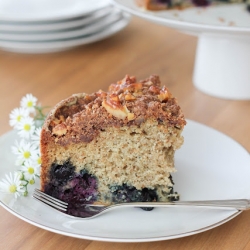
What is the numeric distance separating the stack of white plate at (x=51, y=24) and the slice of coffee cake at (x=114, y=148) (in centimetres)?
65

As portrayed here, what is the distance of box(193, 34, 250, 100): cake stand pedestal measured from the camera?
1450 millimetres

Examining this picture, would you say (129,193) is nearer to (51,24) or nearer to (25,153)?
(25,153)

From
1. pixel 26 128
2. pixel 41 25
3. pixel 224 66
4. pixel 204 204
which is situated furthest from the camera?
pixel 41 25

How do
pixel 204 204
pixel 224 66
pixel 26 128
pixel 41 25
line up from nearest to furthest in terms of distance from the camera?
1. pixel 204 204
2. pixel 26 128
3. pixel 224 66
4. pixel 41 25

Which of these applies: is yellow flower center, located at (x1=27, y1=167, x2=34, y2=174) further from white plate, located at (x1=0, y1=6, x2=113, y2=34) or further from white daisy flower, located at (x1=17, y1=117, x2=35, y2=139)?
white plate, located at (x1=0, y1=6, x2=113, y2=34)

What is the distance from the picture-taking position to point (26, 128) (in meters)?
1.08

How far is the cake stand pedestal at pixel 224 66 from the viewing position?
4.76 feet

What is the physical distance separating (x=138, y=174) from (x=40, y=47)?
0.77m

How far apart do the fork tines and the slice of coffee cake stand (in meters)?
0.02

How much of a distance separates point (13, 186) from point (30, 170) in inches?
2.1

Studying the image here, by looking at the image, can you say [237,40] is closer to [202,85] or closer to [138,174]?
[202,85]

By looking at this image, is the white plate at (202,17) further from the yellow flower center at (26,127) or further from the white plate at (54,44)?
the yellow flower center at (26,127)

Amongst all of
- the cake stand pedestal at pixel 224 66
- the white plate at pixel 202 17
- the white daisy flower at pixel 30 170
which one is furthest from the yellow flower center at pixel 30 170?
the cake stand pedestal at pixel 224 66

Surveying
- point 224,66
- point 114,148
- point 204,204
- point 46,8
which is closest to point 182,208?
point 204,204
